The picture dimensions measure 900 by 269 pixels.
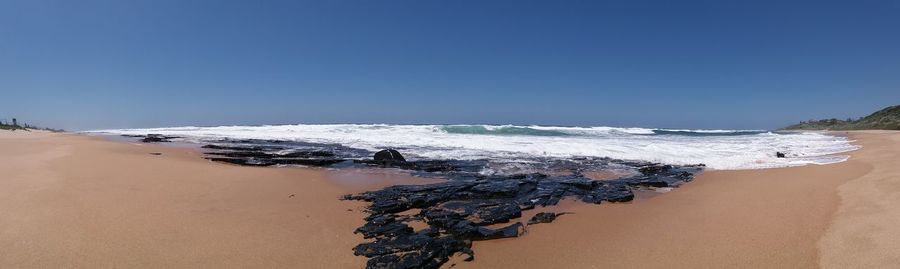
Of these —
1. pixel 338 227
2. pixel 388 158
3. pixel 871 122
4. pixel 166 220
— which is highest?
pixel 871 122

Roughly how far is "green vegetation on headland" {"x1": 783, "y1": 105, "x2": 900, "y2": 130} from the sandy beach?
4256cm

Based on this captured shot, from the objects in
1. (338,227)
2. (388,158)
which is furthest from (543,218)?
(388,158)

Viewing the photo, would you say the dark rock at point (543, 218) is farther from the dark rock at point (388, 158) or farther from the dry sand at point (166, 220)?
the dark rock at point (388, 158)

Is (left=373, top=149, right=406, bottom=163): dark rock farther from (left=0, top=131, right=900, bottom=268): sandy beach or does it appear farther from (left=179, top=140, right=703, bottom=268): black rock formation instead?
(left=0, top=131, right=900, bottom=268): sandy beach

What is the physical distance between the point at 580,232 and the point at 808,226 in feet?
7.21

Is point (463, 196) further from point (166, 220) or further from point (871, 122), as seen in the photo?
point (871, 122)

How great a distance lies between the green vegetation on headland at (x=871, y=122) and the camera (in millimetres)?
37281

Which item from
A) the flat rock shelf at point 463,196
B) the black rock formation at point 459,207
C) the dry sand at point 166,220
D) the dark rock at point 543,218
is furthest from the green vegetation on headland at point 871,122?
the dry sand at point 166,220

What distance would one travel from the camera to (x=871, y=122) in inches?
1649

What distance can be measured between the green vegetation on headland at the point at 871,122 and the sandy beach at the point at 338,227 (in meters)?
42.6

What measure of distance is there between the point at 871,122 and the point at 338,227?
184 feet

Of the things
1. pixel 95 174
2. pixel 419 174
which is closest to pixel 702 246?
pixel 419 174

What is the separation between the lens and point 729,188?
23.6 feet

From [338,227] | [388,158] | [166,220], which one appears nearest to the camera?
[166,220]
